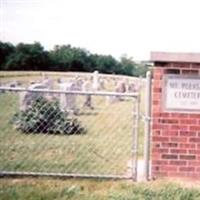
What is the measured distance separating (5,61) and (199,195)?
45561 millimetres

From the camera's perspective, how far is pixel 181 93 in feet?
21.6

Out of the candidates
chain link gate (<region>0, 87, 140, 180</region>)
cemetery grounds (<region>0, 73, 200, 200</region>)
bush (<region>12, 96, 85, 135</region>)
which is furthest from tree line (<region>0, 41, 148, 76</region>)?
bush (<region>12, 96, 85, 135</region>)

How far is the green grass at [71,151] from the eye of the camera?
7.45m

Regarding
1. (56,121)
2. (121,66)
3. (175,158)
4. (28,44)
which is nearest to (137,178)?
(175,158)

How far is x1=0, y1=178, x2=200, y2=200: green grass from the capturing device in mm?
5699

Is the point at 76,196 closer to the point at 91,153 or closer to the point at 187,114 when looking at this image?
the point at 187,114

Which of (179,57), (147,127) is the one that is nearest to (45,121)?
(147,127)

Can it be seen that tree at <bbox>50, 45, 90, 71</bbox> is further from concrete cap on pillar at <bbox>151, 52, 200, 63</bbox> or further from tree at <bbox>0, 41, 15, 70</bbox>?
concrete cap on pillar at <bbox>151, 52, 200, 63</bbox>

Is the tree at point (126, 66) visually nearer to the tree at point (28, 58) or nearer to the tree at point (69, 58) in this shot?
the tree at point (69, 58)

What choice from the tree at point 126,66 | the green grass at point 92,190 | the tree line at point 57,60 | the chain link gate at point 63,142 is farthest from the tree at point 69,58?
the green grass at point 92,190

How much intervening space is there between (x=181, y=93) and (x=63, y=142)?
11.5 ft

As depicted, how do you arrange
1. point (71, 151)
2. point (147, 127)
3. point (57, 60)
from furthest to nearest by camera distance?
point (57, 60) → point (71, 151) → point (147, 127)

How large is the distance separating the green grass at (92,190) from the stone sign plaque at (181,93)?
3.36 ft

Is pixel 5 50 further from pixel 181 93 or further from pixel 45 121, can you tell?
pixel 181 93
